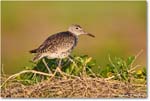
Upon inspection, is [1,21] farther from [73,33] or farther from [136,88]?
[136,88]

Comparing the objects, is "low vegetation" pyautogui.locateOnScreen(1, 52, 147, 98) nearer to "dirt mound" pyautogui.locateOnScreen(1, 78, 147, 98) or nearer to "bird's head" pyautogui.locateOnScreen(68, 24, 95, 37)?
"dirt mound" pyautogui.locateOnScreen(1, 78, 147, 98)

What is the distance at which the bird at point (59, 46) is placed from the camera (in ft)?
21.4

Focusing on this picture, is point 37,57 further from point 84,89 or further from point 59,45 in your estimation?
point 84,89

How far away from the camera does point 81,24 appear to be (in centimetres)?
667

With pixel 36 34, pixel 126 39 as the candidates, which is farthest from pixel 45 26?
pixel 126 39

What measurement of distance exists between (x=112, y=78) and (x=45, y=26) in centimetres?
55

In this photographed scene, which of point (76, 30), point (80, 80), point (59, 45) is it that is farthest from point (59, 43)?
point (80, 80)

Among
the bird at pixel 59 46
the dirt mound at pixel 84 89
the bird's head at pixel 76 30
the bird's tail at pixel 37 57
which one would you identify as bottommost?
the dirt mound at pixel 84 89

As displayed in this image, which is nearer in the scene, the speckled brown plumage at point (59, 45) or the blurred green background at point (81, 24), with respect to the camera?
the speckled brown plumage at point (59, 45)

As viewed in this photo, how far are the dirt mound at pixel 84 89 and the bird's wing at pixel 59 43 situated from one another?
0.58 ft

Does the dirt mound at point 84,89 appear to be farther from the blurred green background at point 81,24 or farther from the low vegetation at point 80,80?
the blurred green background at point 81,24

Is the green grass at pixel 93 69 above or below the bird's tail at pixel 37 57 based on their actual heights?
below

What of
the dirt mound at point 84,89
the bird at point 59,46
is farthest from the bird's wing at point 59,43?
the dirt mound at point 84,89

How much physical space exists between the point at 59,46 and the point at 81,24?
23 centimetres
